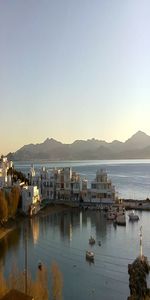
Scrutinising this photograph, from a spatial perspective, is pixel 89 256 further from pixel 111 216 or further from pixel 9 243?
pixel 111 216

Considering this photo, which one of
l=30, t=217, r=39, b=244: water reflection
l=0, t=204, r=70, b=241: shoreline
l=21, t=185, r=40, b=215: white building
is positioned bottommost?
l=30, t=217, r=39, b=244: water reflection

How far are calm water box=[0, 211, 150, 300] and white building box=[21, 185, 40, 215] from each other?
2.40 ft

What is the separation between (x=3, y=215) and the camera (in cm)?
1689

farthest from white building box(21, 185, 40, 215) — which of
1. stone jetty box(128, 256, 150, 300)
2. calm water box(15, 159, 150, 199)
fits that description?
stone jetty box(128, 256, 150, 300)

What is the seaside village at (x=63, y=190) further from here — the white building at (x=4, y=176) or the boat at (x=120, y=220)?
the boat at (x=120, y=220)

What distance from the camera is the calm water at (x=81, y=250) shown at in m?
10.5

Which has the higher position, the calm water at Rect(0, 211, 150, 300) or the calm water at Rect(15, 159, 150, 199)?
the calm water at Rect(15, 159, 150, 199)

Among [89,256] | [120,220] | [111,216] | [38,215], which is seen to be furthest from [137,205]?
[89,256]

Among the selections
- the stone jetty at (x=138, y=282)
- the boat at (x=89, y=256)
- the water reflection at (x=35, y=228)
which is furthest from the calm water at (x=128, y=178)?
the stone jetty at (x=138, y=282)

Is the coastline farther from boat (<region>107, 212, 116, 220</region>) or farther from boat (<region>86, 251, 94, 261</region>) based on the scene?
boat (<region>107, 212, 116, 220</region>)

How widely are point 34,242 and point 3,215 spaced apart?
250 centimetres

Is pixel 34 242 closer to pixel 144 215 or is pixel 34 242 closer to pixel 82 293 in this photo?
pixel 82 293

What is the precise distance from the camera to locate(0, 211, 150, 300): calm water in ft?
34.4

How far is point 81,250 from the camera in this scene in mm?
13844
